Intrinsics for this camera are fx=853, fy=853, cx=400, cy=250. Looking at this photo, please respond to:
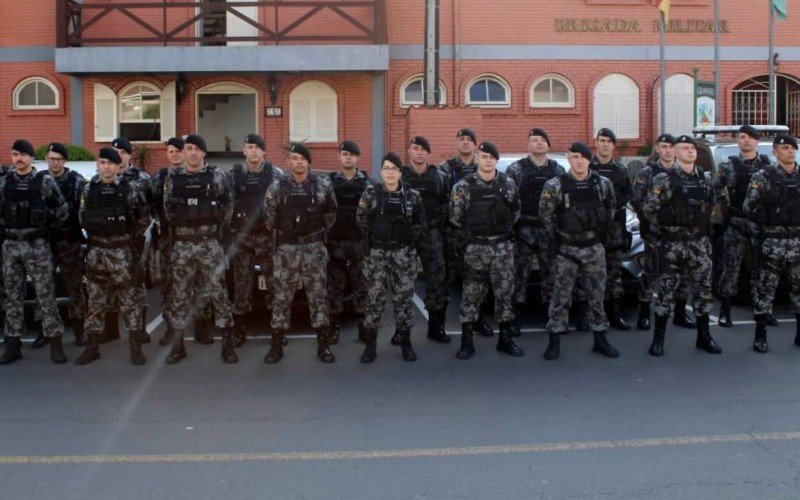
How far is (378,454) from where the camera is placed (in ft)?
16.7

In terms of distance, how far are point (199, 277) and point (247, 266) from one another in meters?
0.53

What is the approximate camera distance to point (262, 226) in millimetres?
7824

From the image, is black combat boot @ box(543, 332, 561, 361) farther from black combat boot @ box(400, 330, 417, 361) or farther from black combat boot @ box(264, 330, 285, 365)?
black combat boot @ box(264, 330, 285, 365)

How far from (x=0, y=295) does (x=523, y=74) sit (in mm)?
12840

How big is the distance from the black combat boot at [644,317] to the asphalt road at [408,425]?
1.66ft

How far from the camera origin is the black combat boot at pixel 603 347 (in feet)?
24.6

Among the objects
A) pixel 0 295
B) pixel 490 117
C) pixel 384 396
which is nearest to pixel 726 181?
pixel 384 396

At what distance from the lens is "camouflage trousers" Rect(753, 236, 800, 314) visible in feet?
25.0

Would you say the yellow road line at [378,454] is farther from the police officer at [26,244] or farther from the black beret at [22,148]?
the black beret at [22,148]

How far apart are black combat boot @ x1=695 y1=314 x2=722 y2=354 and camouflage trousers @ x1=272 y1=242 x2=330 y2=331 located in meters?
Result: 3.35

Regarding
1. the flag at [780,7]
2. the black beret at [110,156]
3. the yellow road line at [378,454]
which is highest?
the flag at [780,7]


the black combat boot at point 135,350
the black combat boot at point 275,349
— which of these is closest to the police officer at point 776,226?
the black combat boot at point 275,349

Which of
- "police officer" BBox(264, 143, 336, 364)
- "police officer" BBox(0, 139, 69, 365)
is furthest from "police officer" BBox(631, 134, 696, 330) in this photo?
"police officer" BBox(0, 139, 69, 365)

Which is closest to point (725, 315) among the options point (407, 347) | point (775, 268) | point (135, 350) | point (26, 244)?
point (775, 268)
